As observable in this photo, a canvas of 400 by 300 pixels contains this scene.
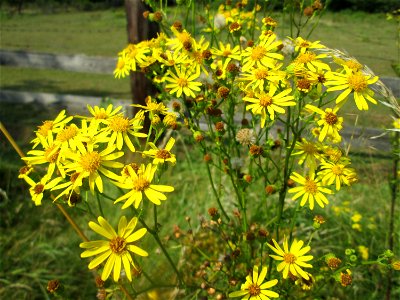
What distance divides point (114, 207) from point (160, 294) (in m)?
1.55

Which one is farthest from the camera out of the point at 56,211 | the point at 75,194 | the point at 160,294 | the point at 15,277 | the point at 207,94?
the point at 56,211

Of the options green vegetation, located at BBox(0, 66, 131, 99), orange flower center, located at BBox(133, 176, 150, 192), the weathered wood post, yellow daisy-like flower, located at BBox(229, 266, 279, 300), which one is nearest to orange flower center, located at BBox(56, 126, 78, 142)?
orange flower center, located at BBox(133, 176, 150, 192)

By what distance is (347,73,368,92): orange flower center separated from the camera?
3.62ft

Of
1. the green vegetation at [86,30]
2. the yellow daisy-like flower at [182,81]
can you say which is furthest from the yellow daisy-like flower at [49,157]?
the green vegetation at [86,30]

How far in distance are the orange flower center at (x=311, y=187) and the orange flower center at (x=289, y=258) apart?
22cm

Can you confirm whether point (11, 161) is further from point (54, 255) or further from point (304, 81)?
point (304, 81)

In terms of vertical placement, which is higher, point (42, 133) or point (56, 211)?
point (42, 133)

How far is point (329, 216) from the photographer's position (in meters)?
2.97

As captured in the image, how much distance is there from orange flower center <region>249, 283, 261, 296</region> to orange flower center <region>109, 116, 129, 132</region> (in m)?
0.57

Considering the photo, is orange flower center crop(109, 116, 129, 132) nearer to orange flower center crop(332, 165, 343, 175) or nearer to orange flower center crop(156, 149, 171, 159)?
orange flower center crop(156, 149, 171, 159)

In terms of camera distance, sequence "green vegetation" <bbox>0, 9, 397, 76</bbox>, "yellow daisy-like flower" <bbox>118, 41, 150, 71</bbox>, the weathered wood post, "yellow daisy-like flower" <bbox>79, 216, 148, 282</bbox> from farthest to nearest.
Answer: "green vegetation" <bbox>0, 9, 397, 76</bbox>, the weathered wood post, "yellow daisy-like flower" <bbox>118, 41, 150, 71</bbox>, "yellow daisy-like flower" <bbox>79, 216, 148, 282</bbox>

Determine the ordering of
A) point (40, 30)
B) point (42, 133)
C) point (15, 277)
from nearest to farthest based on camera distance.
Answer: point (42, 133) → point (15, 277) → point (40, 30)

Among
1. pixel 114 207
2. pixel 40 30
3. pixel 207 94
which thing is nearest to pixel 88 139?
pixel 207 94

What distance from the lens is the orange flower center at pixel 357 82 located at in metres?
1.10
